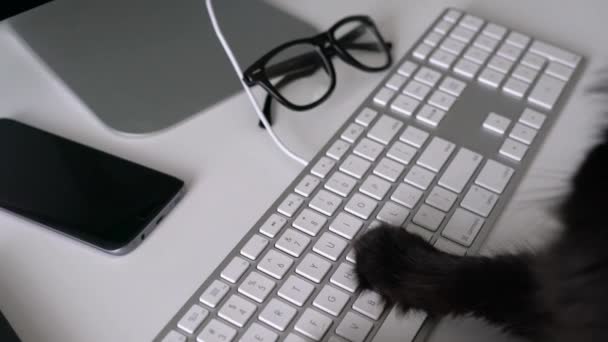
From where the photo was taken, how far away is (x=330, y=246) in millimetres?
383

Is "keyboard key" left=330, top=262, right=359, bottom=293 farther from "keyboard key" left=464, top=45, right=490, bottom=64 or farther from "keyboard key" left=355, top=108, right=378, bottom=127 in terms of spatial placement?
"keyboard key" left=464, top=45, right=490, bottom=64

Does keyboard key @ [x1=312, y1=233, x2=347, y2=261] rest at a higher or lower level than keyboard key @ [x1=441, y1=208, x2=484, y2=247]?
higher

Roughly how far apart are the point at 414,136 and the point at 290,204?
0.38 feet

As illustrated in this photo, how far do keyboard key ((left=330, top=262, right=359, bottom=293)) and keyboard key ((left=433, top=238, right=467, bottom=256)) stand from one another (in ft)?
0.21

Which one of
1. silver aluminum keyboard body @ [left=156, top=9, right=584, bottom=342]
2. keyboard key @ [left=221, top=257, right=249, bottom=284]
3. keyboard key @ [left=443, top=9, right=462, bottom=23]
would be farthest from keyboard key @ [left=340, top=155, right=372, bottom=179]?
keyboard key @ [left=443, top=9, right=462, bottom=23]

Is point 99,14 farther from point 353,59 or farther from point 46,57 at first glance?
point 353,59

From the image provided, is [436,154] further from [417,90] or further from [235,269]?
[235,269]

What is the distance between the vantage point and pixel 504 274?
38 centimetres

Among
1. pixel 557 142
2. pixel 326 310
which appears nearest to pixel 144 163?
pixel 326 310

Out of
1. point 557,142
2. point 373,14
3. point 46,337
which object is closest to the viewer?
point 46,337

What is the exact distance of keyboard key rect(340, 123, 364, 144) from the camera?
45cm

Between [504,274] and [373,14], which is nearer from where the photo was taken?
[504,274]

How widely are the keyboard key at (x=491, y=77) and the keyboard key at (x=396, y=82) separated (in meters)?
0.07

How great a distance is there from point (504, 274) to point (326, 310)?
119 millimetres
